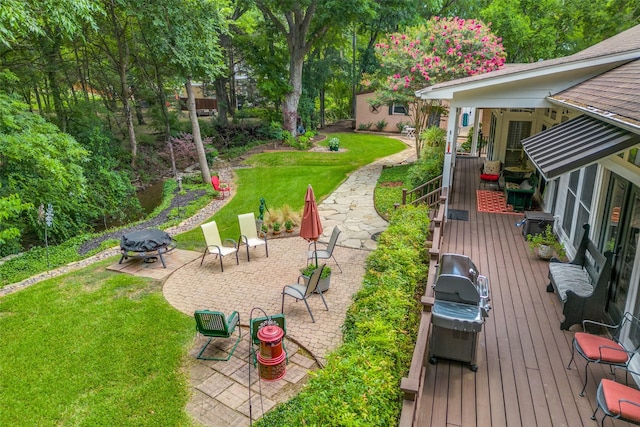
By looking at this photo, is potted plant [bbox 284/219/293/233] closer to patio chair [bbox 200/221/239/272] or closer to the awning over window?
patio chair [bbox 200/221/239/272]

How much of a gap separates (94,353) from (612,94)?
8.72m

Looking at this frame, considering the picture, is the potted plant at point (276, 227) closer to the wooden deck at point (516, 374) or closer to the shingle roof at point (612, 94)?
the wooden deck at point (516, 374)

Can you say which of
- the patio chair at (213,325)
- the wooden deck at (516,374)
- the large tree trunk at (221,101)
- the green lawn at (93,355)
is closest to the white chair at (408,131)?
the large tree trunk at (221,101)

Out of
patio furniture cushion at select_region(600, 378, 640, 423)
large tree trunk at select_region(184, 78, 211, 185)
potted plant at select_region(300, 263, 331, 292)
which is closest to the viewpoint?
patio furniture cushion at select_region(600, 378, 640, 423)

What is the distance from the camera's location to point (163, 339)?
6.92m

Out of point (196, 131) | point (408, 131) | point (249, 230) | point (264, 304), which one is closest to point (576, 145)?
point (264, 304)

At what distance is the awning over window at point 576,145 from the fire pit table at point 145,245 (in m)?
8.13

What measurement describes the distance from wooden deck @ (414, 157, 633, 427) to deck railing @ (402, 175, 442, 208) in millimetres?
3522

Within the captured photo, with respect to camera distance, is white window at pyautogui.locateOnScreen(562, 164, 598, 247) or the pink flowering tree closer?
white window at pyautogui.locateOnScreen(562, 164, 598, 247)

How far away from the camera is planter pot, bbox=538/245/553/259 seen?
24.5ft

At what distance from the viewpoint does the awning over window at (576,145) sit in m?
4.42

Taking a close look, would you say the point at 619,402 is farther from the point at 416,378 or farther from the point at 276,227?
the point at 276,227

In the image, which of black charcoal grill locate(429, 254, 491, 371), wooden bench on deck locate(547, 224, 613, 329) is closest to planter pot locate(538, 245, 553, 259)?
wooden bench on deck locate(547, 224, 613, 329)

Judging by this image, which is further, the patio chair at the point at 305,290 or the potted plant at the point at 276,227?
the potted plant at the point at 276,227
